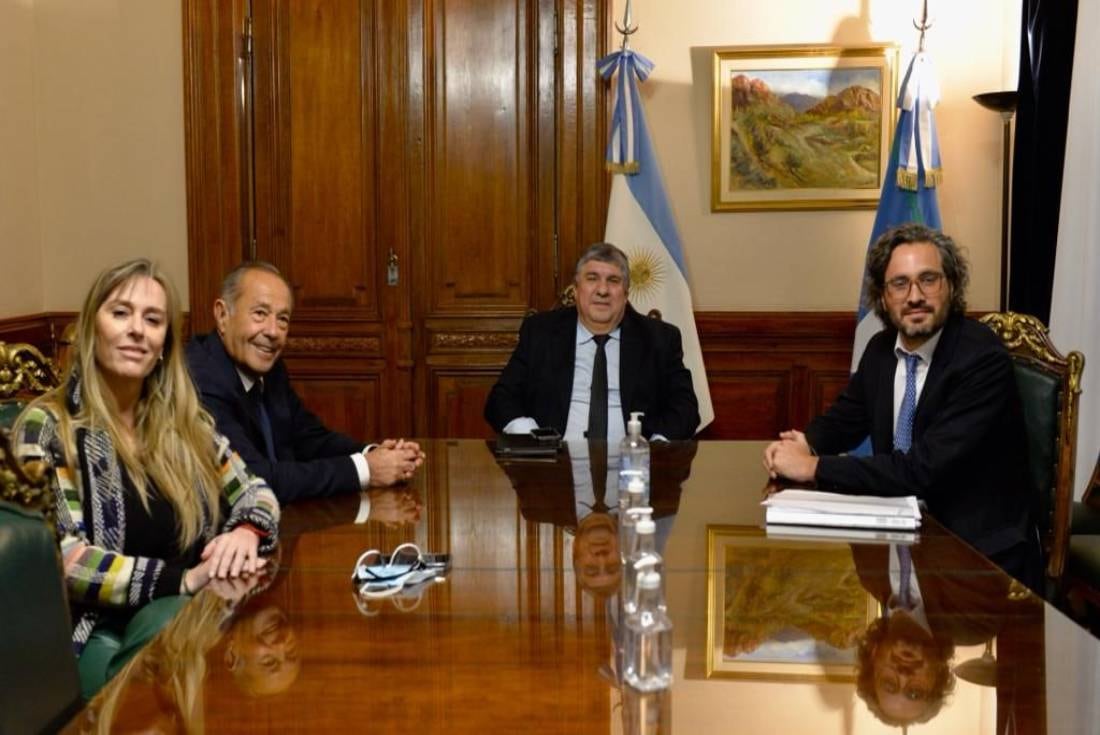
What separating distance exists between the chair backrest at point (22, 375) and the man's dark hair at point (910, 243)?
Answer: 221 centimetres

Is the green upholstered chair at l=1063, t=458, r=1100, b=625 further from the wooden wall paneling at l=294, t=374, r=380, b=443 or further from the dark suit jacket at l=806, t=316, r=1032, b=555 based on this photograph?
the wooden wall paneling at l=294, t=374, r=380, b=443

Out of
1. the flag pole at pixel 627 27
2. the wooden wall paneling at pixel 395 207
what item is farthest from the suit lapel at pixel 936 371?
the wooden wall paneling at pixel 395 207

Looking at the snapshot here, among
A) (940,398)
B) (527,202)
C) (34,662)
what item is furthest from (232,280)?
(527,202)

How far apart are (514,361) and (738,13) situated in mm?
2015

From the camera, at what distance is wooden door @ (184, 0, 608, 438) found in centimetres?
548

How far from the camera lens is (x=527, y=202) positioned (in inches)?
218

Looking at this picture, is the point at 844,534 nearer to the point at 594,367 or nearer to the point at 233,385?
the point at 233,385

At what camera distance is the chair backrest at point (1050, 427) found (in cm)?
335

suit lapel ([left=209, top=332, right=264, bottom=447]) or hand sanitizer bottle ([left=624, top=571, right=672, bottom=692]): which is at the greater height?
suit lapel ([left=209, top=332, right=264, bottom=447])

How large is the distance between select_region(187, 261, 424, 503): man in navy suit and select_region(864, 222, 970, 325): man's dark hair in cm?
142

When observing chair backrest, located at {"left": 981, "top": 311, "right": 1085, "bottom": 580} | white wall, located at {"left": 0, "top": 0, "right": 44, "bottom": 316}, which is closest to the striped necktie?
chair backrest, located at {"left": 981, "top": 311, "right": 1085, "bottom": 580}

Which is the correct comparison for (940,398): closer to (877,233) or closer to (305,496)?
(305,496)

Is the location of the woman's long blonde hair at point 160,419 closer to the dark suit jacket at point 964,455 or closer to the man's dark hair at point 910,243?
the dark suit jacket at point 964,455

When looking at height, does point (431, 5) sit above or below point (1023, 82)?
above
